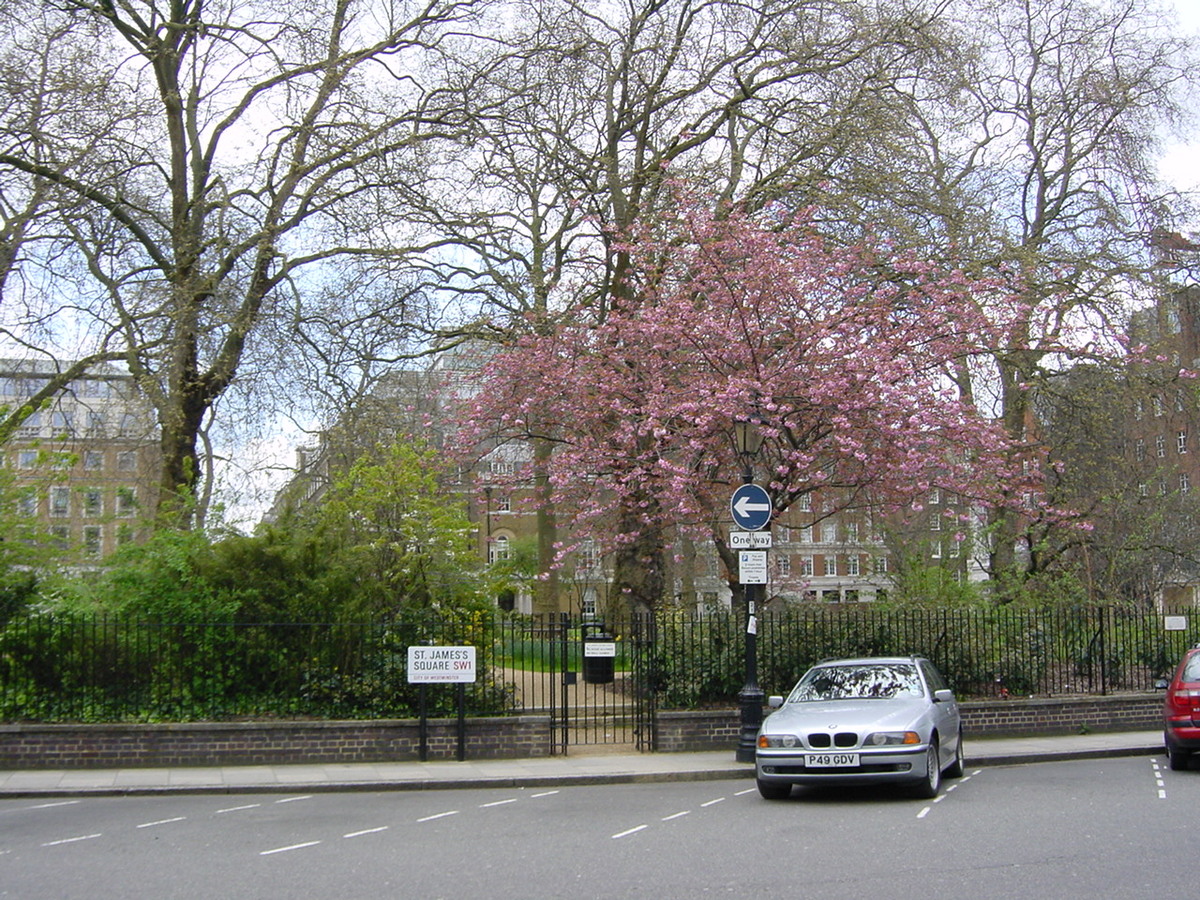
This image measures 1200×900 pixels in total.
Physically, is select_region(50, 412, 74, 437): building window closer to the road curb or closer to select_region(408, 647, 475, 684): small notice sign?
the road curb

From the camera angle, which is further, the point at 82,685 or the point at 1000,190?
the point at 1000,190

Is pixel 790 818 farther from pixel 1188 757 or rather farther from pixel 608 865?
pixel 1188 757

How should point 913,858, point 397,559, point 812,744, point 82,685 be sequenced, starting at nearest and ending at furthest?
point 913,858
point 812,744
point 82,685
point 397,559

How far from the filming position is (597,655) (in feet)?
57.8

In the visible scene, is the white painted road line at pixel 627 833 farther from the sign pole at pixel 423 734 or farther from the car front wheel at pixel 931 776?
the sign pole at pixel 423 734

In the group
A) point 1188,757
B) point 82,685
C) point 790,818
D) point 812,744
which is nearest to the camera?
point 790,818

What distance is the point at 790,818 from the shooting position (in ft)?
37.0

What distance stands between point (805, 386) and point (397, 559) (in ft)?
21.3

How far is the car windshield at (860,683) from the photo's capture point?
1327 centimetres

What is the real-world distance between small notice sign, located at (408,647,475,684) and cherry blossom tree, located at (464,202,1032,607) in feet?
13.8

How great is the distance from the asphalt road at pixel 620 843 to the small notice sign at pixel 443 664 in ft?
6.79

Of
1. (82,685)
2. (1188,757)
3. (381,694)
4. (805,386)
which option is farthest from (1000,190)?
(82,685)

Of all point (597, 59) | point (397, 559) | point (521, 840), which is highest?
point (597, 59)

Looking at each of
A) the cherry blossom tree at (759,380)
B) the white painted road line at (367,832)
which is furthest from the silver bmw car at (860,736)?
the cherry blossom tree at (759,380)
